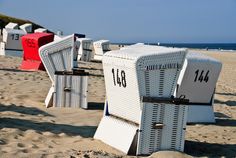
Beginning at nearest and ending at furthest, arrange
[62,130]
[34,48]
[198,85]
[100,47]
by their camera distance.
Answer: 1. [62,130]
2. [198,85]
3. [34,48]
4. [100,47]

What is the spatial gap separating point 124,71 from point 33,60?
10.7 metres

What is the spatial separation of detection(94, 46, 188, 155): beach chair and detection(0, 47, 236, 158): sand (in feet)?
0.64

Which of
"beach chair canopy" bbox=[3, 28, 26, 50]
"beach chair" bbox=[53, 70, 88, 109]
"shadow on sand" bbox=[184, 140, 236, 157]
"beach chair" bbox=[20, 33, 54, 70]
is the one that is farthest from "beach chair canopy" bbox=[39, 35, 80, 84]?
"beach chair canopy" bbox=[3, 28, 26, 50]

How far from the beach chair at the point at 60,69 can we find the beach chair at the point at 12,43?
12.2 metres

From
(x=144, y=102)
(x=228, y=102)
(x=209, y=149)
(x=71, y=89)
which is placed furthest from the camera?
(x=228, y=102)

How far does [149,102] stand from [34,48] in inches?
406

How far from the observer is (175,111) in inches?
241

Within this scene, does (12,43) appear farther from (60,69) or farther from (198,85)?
(198,85)

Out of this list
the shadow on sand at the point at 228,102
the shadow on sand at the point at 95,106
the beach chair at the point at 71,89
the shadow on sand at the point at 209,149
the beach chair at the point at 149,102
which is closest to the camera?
the beach chair at the point at 149,102

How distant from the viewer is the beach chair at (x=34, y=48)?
51.3ft

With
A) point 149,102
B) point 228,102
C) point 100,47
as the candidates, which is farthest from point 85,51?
point 149,102

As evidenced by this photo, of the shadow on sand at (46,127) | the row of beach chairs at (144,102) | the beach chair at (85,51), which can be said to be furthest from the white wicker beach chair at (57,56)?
the beach chair at (85,51)

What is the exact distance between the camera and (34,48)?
15.7 meters

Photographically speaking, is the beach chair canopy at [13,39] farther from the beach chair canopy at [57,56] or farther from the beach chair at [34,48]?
the beach chair canopy at [57,56]
